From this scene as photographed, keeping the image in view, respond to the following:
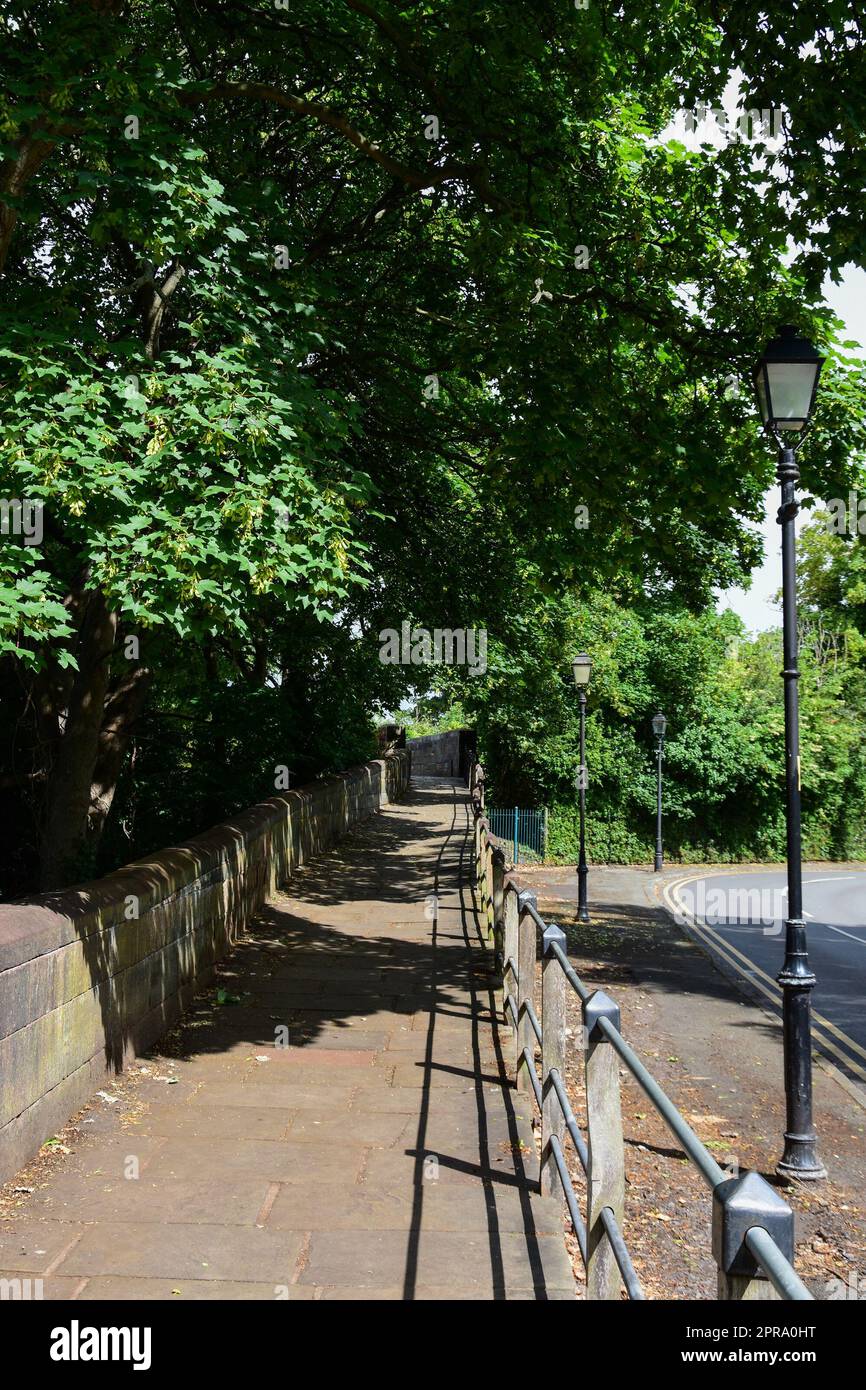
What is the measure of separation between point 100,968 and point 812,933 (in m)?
17.8

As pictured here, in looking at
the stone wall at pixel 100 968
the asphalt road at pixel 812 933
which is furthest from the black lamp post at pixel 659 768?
the stone wall at pixel 100 968

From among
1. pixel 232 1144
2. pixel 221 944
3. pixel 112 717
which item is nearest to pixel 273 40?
pixel 112 717

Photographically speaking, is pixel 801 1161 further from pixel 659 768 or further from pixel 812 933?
pixel 659 768

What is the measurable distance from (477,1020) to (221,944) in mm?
2796

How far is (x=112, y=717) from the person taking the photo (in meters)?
12.8

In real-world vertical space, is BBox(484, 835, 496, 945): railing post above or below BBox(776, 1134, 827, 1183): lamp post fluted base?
above

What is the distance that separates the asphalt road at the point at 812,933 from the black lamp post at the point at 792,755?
3773mm

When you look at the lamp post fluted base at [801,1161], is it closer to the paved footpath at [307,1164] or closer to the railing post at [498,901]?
the paved footpath at [307,1164]

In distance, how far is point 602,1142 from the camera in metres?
3.96

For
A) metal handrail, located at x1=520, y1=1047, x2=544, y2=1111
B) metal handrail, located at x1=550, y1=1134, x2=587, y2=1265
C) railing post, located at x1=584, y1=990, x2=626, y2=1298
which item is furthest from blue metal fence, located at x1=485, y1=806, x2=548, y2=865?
railing post, located at x1=584, y1=990, x2=626, y2=1298

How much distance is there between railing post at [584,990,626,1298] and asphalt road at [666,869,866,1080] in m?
7.96

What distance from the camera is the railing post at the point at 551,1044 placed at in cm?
526

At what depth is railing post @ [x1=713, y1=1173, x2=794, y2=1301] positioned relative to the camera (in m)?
2.06

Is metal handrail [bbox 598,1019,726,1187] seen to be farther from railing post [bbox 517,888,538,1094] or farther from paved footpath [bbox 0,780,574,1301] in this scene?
railing post [bbox 517,888,538,1094]
